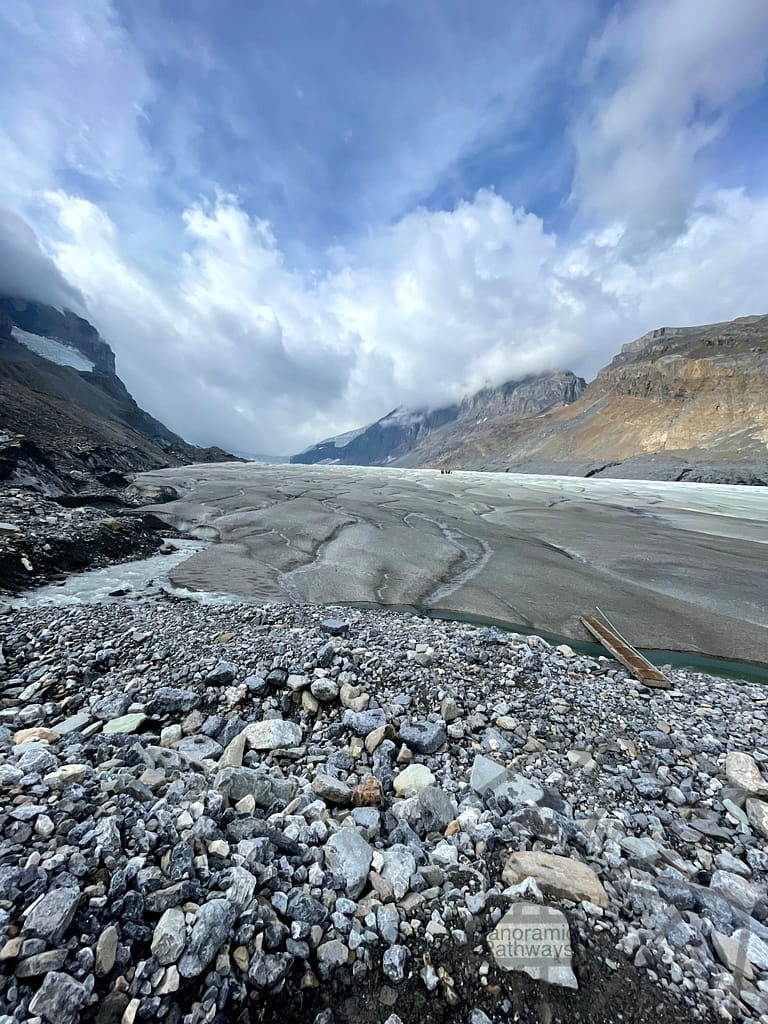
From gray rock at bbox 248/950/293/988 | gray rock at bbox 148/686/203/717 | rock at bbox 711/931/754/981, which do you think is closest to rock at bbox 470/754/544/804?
rock at bbox 711/931/754/981

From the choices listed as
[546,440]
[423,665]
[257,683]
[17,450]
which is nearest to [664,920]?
[423,665]

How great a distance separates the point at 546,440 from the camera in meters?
179

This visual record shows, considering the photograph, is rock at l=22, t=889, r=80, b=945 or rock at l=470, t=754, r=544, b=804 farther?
rock at l=470, t=754, r=544, b=804

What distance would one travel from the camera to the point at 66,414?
78.9 metres

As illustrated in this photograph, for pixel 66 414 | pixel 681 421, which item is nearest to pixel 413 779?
pixel 66 414

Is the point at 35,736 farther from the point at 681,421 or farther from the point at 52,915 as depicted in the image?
the point at 681,421

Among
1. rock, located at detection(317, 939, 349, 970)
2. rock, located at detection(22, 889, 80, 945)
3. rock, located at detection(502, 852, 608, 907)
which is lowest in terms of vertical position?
rock, located at detection(317, 939, 349, 970)

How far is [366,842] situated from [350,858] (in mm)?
234

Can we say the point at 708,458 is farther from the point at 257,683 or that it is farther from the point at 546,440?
the point at 257,683

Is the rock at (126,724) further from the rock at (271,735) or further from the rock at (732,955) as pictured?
the rock at (732,955)

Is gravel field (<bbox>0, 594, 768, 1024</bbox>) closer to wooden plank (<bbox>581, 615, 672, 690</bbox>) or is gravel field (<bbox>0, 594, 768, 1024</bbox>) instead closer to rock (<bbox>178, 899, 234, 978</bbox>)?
rock (<bbox>178, 899, 234, 978</bbox>)

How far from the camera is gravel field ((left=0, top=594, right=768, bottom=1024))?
238 centimetres

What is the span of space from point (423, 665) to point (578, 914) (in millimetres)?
3541

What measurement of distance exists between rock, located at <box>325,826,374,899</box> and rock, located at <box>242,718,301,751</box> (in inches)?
54.6
